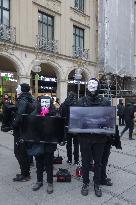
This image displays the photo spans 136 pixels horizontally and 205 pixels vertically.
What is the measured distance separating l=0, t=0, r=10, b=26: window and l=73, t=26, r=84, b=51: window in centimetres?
602

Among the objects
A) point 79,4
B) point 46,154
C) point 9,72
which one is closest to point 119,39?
point 79,4

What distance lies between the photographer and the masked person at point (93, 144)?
500 cm

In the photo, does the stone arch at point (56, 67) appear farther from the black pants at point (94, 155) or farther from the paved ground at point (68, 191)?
the black pants at point (94, 155)

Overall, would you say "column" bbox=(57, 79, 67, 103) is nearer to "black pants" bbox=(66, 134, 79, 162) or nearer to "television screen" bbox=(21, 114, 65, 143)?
"black pants" bbox=(66, 134, 79, 162)

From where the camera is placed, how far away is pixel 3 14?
18.3 meters

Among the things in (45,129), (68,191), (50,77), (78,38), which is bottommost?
(68,191)

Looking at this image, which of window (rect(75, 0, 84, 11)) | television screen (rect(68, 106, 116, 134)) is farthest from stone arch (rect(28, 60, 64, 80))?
television screen (rect(68, 106, 116, 134))

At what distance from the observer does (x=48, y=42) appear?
20891 mm

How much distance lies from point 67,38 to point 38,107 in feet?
57.3

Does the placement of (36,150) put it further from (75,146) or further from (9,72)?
(9,72)

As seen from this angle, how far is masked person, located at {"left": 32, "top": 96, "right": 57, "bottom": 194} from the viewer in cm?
514

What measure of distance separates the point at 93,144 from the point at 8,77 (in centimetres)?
1555

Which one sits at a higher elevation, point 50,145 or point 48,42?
point 48,42

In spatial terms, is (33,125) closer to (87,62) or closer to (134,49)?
(87,62)
